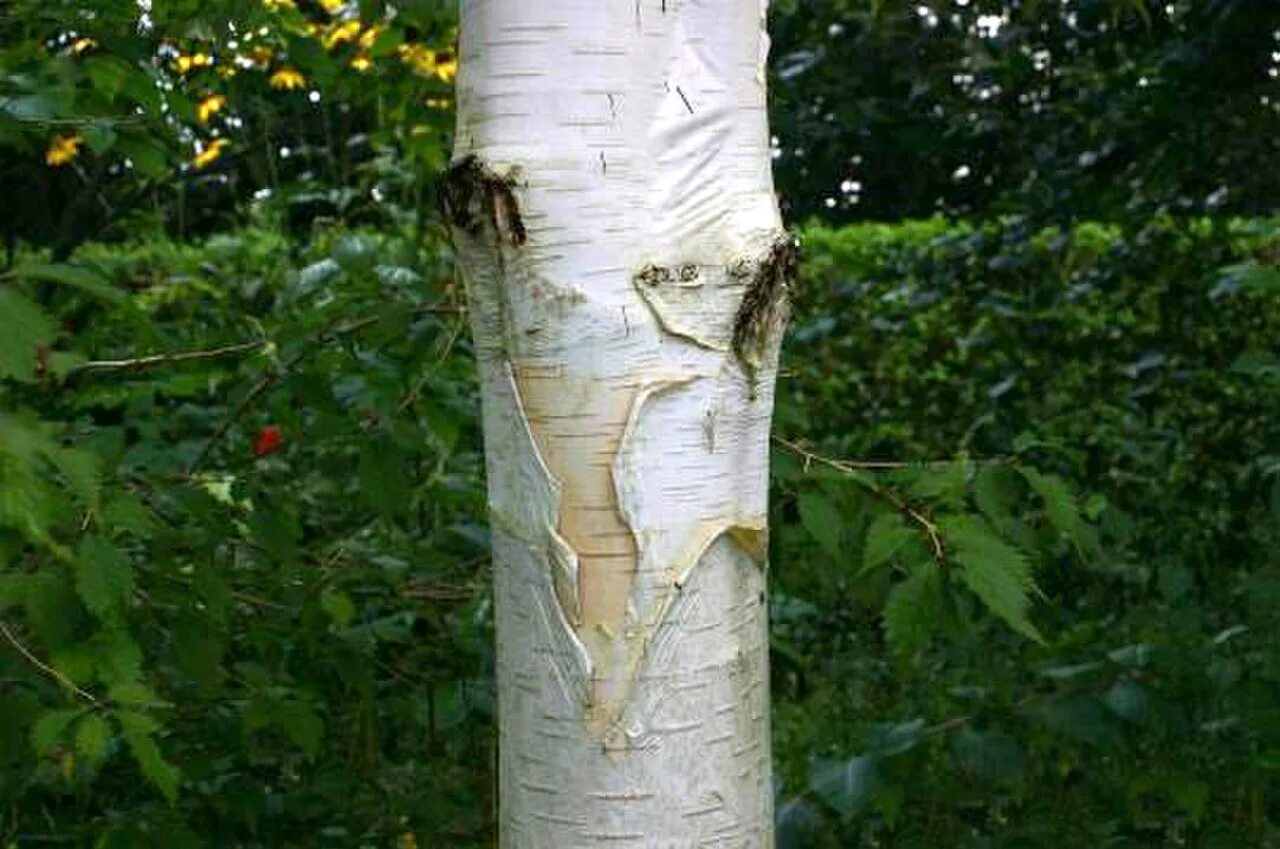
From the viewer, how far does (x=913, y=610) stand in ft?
6.93

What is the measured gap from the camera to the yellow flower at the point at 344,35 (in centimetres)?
382

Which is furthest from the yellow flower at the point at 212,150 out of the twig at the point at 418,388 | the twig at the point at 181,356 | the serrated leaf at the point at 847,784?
the serrated leaf at the point at 847,784

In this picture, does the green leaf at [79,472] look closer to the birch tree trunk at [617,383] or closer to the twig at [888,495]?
the birch tree trunk at [617,383]

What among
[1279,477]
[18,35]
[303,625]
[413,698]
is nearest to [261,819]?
[413,698]

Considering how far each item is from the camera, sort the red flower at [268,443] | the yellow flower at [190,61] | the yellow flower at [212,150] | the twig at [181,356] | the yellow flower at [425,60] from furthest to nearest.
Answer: the yellow flower at [212,150] → the yellow flower at [425,60] → the yellow flower at [190,61] → the red flower at [268,443] → the twig at [181,356]

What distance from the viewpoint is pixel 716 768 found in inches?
65.5

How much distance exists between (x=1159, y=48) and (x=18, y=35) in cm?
240

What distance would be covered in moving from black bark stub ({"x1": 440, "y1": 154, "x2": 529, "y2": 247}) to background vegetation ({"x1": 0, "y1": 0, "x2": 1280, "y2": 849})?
0.31 meters

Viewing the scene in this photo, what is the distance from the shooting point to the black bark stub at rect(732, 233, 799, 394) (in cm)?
166

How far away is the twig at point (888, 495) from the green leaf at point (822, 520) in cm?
5

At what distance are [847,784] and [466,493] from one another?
2.54 feet

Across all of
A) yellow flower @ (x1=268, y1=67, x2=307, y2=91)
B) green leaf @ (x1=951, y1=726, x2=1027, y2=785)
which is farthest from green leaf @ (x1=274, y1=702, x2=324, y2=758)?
yellow flower @ (x1=268, y1=67, x2=307, y2=91)

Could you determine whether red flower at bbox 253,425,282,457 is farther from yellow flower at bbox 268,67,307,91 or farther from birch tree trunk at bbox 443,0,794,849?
birch tree trunk at bbox 443,0,794,849

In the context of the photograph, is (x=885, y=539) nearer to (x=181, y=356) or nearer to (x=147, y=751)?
(x=147, y=751)
